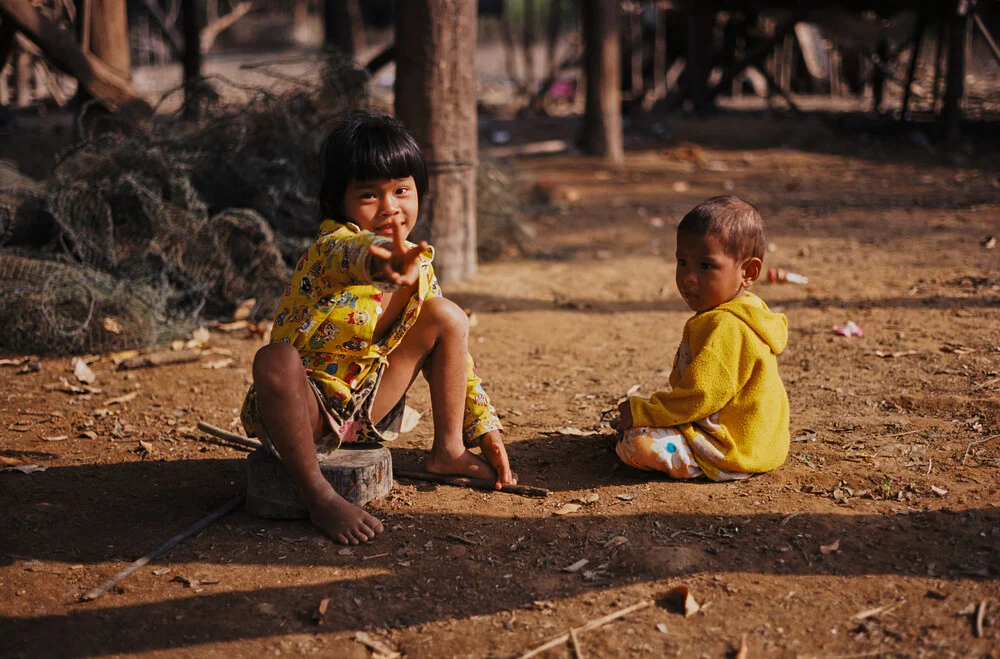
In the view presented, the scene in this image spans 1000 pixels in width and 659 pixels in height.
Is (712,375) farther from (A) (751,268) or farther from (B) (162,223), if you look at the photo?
(B) (162,223)

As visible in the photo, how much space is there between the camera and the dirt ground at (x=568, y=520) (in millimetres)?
2277

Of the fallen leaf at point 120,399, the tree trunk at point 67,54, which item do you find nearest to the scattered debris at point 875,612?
the fallen leaf at point 120,399

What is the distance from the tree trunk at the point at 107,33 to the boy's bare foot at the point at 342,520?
5385mm

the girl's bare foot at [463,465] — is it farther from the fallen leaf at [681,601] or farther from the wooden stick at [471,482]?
the fallen leaf at [681,601]

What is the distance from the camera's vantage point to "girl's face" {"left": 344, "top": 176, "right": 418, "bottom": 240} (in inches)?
109

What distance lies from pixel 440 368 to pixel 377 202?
56cm

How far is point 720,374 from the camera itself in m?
2.89

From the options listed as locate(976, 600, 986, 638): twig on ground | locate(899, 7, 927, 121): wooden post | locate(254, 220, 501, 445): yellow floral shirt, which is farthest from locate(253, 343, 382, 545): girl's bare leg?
locate(899, 7, 927, 121): wooden post

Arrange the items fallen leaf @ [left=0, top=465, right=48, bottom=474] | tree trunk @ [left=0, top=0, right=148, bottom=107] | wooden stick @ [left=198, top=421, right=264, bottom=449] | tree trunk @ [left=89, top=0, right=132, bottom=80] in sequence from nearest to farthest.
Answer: fallen leaf @ [left=0, top=465, right=48, bottom=474] → wooden stick @ [left=198, top=421, right=264, bottom=449] → tree trunk @ [left=0, top=0, right=148, bottom=107] → tree trunk @ [left=89, top=0, right=132, bottom=80]

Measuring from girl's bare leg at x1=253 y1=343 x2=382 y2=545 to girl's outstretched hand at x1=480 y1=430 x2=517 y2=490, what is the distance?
0.49m

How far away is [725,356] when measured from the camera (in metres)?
2.90

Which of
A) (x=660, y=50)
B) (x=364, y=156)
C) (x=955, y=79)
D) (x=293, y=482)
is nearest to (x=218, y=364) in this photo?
(x=293, y=482)

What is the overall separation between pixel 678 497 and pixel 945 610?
0.87 m

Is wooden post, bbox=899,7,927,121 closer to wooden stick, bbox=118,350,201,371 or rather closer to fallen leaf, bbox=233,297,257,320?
fallen leaf, bbox=233,297,257,320
